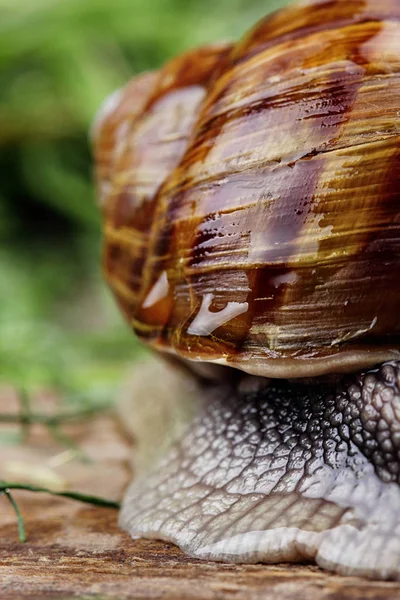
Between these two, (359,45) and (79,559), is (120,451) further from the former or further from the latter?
(359,45)

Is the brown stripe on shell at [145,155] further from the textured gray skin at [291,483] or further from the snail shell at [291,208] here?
the textured gray skin at [291,483]

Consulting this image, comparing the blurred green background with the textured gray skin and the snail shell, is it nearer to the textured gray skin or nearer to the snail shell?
the textured gray skin

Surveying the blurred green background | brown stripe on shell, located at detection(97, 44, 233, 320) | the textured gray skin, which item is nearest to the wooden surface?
the textured gray skin

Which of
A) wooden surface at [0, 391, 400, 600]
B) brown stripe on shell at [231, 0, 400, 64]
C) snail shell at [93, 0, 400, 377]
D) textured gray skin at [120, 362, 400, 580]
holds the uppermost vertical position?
brown stripe on shell at [231, 0, 400, 64]

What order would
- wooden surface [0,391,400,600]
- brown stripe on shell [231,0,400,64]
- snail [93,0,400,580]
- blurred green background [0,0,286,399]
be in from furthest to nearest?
1. blurred green background [0,0,286,399]
2. brown stripe on shell [231,0,400,64]
3. snail [93,0,400,580]
4. wooden surface [0,391,400,600]

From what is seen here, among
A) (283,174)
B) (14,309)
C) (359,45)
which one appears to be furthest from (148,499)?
(14,309)

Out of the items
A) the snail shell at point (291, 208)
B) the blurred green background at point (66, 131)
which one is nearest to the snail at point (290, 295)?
the snail shell at point (291, 208)
